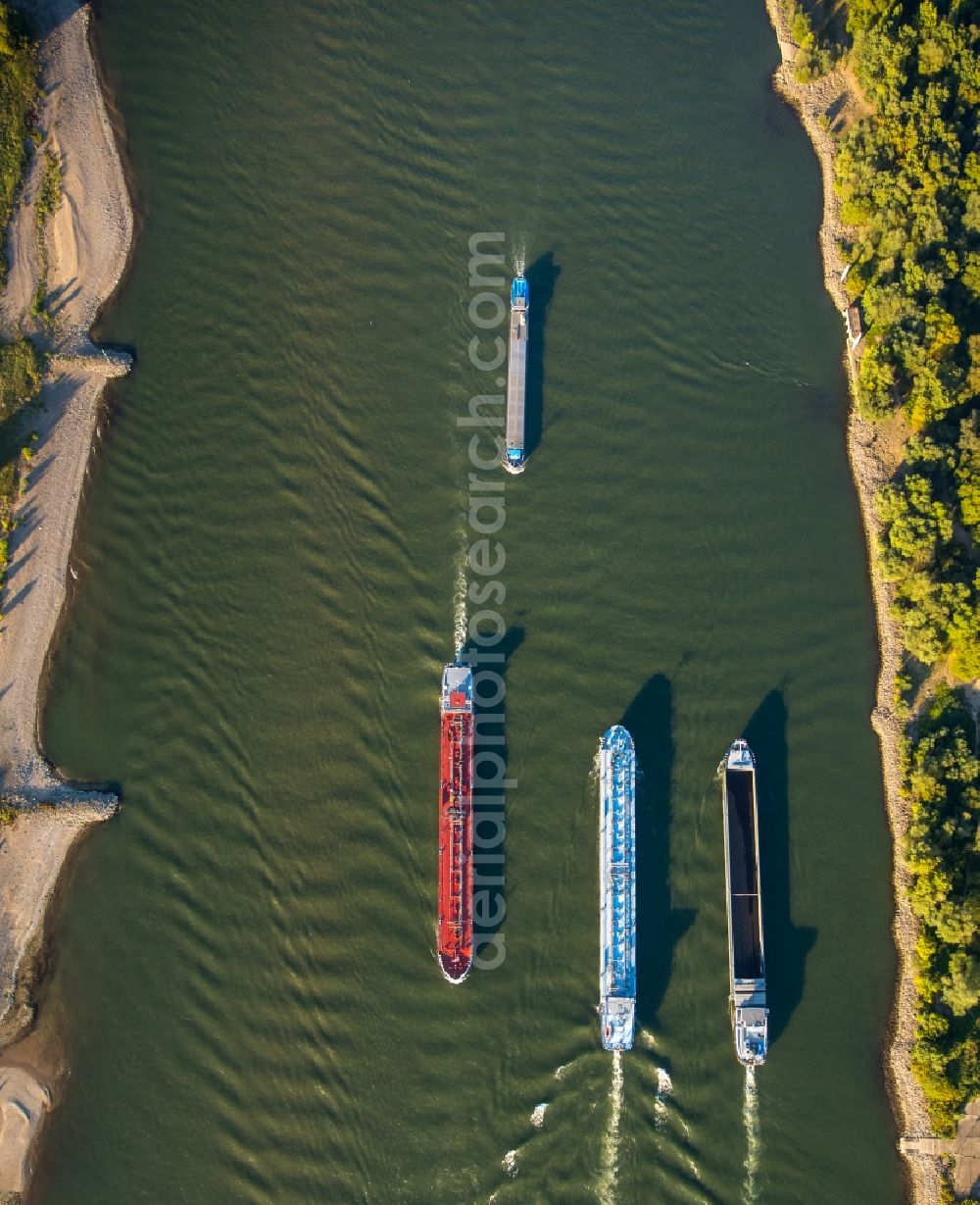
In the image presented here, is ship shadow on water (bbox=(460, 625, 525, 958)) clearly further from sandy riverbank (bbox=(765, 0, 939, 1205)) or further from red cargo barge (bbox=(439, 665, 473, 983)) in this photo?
sandy riverbank (bbox=(765, 0, 939, 1205))

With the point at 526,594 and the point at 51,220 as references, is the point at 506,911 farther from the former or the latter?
the point at 51,220

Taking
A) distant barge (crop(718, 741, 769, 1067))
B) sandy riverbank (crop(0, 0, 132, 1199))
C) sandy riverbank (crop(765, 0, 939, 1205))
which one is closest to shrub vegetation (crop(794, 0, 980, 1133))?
sandy riverbank (crop(765, 0, 939, 1205))

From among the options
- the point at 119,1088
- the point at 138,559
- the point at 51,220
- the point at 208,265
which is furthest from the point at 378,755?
the point at 51,220

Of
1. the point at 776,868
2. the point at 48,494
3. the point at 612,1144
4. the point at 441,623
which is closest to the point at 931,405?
the point at 776,868

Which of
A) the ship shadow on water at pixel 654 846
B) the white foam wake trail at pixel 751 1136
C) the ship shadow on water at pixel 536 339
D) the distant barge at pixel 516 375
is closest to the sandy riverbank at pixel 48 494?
the distant barge at pixel 516 375

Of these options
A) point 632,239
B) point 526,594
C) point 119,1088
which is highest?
point 632,239

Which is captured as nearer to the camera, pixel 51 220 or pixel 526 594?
pixel 526 594

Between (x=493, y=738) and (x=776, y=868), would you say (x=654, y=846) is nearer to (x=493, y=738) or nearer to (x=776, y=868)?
(x=776, y=868)

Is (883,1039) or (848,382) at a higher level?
(848,382)
